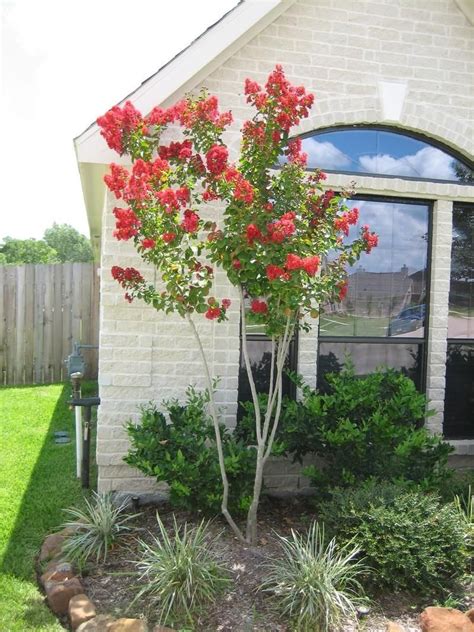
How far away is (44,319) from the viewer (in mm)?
9641

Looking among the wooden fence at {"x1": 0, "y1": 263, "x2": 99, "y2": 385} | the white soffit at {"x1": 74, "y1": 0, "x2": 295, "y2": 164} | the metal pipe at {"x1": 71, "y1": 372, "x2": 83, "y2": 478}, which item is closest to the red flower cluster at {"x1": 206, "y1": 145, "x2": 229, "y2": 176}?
the white soffit at {"x1": 74, "y1": 0, "x2": 295, "y2": 164}

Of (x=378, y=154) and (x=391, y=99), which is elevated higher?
(x=391, y=99)

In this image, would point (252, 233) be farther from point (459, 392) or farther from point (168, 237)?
point (459, 392)

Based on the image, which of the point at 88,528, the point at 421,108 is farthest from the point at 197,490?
the point at 421,108

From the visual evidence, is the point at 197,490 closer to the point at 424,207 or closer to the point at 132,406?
the point at 132,406

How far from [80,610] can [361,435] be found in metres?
2.14

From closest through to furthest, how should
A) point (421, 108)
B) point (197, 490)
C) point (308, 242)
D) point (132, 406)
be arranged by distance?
point (308, 242) < point (197, 490) < point (132, 406) < point (421, 108)

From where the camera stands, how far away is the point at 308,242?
3.46 meters

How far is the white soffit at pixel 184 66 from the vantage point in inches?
163

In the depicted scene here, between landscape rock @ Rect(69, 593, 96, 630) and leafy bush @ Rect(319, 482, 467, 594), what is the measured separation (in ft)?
4.82

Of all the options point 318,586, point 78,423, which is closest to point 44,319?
point 78,423

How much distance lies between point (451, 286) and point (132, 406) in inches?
122

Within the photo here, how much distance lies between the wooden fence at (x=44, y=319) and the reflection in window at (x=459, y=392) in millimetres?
6487

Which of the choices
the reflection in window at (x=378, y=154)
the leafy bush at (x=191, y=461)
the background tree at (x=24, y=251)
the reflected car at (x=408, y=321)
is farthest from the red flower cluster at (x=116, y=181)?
the background tree at (x=24, y=251)
